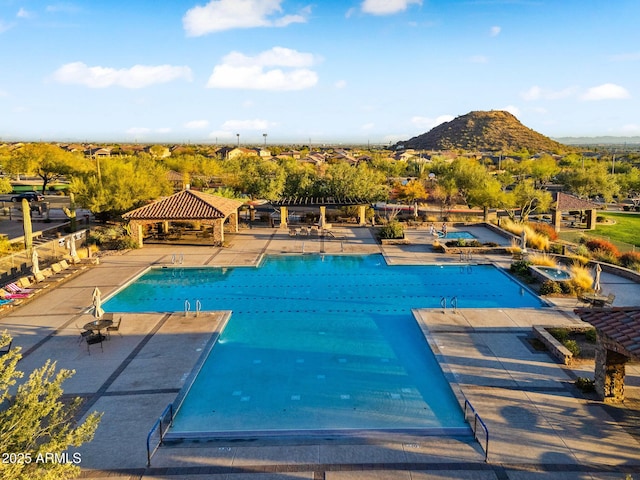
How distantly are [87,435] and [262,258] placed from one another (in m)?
17.6

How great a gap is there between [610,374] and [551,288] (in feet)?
26.2

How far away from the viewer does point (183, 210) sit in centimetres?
2550

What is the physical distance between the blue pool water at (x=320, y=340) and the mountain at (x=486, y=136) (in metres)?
125

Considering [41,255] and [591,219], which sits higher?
[591,219]

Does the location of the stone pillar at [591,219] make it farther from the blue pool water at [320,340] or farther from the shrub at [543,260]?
the blue pool water at [320,340]

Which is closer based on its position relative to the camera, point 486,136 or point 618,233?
point 618,233

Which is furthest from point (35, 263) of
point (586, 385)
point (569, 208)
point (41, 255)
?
point (569, 208)

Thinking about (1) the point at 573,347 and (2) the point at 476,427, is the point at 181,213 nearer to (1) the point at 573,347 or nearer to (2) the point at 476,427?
(1) the point at 573,347

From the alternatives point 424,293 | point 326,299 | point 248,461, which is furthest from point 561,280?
point 248,461

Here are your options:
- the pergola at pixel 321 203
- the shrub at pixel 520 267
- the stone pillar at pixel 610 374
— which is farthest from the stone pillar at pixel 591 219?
the stone pillar at pixel 610 374

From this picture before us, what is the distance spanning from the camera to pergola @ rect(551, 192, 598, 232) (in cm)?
3045

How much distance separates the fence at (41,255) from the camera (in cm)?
1955

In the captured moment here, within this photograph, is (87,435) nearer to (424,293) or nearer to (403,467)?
(403,467)

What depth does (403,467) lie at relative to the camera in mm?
7934
